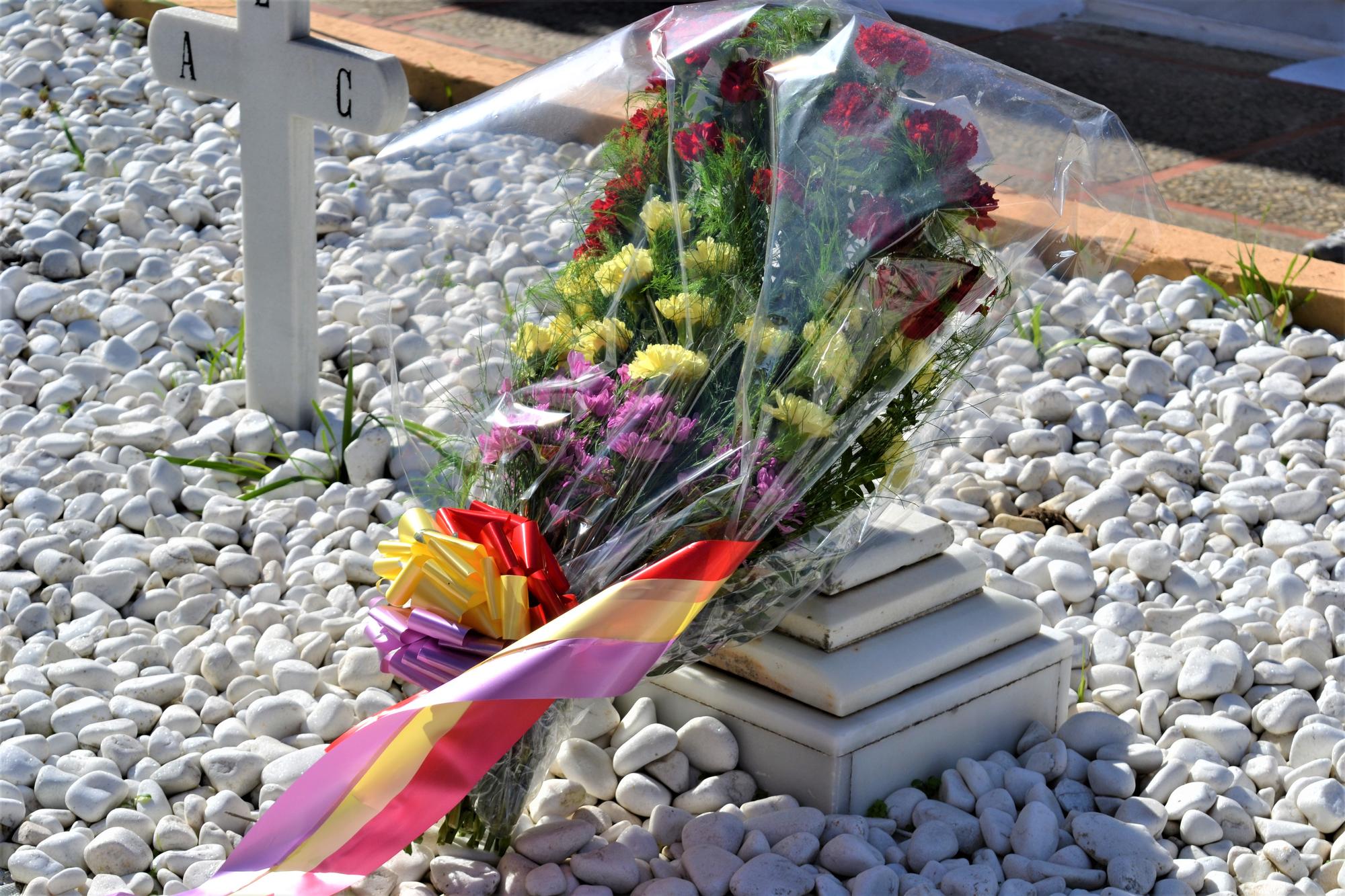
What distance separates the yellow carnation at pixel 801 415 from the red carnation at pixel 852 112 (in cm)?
29

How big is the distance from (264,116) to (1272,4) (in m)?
4.97

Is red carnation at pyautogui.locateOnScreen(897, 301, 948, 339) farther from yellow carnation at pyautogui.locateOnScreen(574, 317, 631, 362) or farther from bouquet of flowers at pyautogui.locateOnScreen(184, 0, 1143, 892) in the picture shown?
yellow carnation at pyautogui.locateOnScreen(574, 317, 631, 362)

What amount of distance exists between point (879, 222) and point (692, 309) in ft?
0.73

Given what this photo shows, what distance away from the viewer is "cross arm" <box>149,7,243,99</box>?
2.75 m

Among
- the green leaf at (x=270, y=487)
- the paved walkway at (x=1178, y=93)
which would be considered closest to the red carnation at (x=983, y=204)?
the green leaf at (x=270, y=487)

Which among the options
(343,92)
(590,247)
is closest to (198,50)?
(343,92)

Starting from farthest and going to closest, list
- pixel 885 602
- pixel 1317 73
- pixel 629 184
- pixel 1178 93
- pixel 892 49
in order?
1. pixel 1317 73
2. pixel 1178 93
3. pixel 885 602
4. pixel 629 184
5. pixel 892 49

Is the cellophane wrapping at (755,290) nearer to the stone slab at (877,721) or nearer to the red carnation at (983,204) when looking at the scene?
the red carnation at (983,204)

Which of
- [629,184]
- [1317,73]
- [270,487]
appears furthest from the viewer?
[1317,73]

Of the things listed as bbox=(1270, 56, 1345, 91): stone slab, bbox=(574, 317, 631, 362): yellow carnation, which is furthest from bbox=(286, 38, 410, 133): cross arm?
bbox=(1270, 56, 1345, 91): stone slab

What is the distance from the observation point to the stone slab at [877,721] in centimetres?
184

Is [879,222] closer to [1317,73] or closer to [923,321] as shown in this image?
[923,321]

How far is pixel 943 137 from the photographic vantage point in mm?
1627

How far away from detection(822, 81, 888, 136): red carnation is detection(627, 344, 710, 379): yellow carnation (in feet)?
0.94
